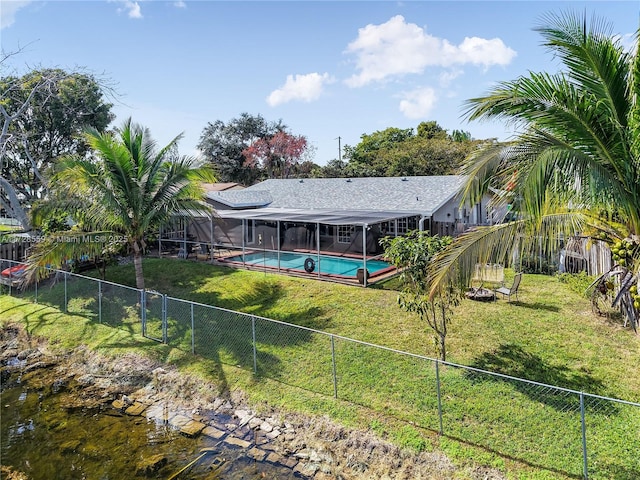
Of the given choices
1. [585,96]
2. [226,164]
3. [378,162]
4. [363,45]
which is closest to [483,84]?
[585,96]

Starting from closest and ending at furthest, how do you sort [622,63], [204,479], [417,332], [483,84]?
[622,63] < [483,84] < [204,479] < [417,332]

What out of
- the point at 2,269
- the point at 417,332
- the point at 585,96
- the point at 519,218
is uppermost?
the point at 585,96

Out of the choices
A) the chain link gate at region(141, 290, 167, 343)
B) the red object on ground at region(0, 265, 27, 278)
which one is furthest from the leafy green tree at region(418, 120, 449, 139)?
the red object on ground at region(0, 265, 27, 278)

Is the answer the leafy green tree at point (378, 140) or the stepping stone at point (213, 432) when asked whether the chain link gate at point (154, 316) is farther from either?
the leafy green tree at point (378, 140)

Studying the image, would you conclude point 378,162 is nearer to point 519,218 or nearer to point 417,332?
point 417,332

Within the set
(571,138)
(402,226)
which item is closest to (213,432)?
(571,138)

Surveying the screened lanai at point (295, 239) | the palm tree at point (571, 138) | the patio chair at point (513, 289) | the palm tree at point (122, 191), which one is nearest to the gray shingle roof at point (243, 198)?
the screened lanai at point (295, 239)

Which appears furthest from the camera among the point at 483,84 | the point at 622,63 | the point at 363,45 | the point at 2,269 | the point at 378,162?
the point at 378,162

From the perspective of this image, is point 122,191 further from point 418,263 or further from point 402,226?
point 402,226
